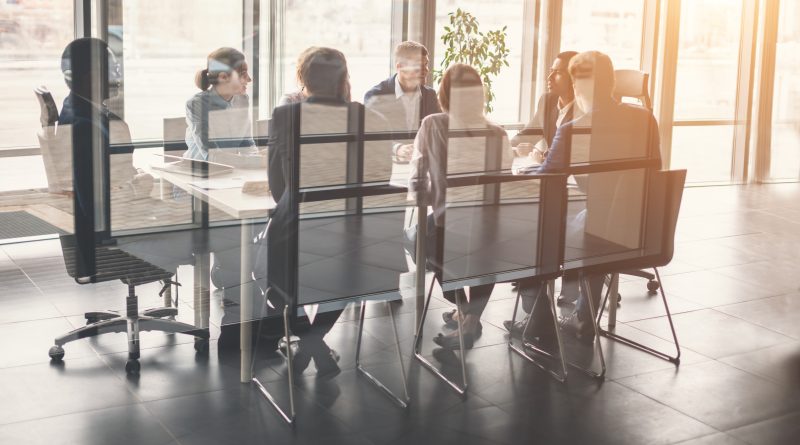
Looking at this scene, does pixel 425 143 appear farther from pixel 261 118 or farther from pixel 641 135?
pixel 641 135

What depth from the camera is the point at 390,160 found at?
4.17m

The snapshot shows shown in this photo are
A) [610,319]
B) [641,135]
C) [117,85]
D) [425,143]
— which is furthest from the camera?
[610,319]

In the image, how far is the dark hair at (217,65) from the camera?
381 centimetres

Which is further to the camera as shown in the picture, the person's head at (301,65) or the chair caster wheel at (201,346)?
the chair caster wheel at (201,346)

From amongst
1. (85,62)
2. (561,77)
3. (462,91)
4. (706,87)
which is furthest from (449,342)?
(706,87)

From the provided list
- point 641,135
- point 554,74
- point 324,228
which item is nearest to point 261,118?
point 324,228

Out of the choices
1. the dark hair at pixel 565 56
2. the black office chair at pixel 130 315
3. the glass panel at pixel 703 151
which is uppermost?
the dark hair at pixel 565 56

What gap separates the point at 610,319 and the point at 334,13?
2.12m

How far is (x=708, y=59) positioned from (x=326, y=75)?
8.99ft

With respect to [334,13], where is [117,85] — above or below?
below

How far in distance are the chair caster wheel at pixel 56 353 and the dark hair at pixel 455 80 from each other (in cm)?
194

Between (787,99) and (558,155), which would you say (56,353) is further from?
(787,99)

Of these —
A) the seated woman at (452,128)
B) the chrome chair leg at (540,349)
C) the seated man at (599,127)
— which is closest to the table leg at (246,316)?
the seated woman at (452,128)

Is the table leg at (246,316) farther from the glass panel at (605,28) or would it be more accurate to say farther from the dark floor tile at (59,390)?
the glass panel at (605,28)
